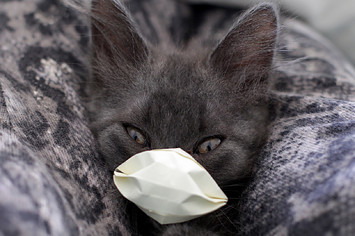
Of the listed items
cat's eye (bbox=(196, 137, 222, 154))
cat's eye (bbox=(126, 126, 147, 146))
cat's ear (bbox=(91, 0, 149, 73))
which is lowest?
cat's eye (bbox=(126, 126, 147, 146))

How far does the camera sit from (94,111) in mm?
1719

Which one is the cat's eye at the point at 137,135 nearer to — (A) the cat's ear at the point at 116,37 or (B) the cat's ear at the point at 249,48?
(A) the cat's ear at the point at 116,37

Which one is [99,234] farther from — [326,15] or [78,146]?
[326,15]

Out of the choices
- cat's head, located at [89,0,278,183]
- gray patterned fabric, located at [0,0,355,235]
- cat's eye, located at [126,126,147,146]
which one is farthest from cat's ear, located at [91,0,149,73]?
cat's eye, located at [126,126,147,146]

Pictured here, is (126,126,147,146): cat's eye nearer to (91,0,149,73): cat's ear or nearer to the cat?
the cat

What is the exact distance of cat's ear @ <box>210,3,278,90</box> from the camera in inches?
61.6

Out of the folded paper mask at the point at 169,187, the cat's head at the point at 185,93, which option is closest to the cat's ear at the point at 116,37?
the cat's head at the point at 185,93

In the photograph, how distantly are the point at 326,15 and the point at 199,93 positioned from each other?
5.69 feet

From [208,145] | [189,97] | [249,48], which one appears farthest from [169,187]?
[249,48]

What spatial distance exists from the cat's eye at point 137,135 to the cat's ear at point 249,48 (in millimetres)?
482

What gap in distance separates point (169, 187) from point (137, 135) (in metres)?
0.44

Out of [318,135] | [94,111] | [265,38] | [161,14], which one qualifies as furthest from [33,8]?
[318,135]

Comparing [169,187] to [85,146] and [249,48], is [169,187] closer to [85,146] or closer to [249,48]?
[85,146]

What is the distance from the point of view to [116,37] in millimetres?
1767
